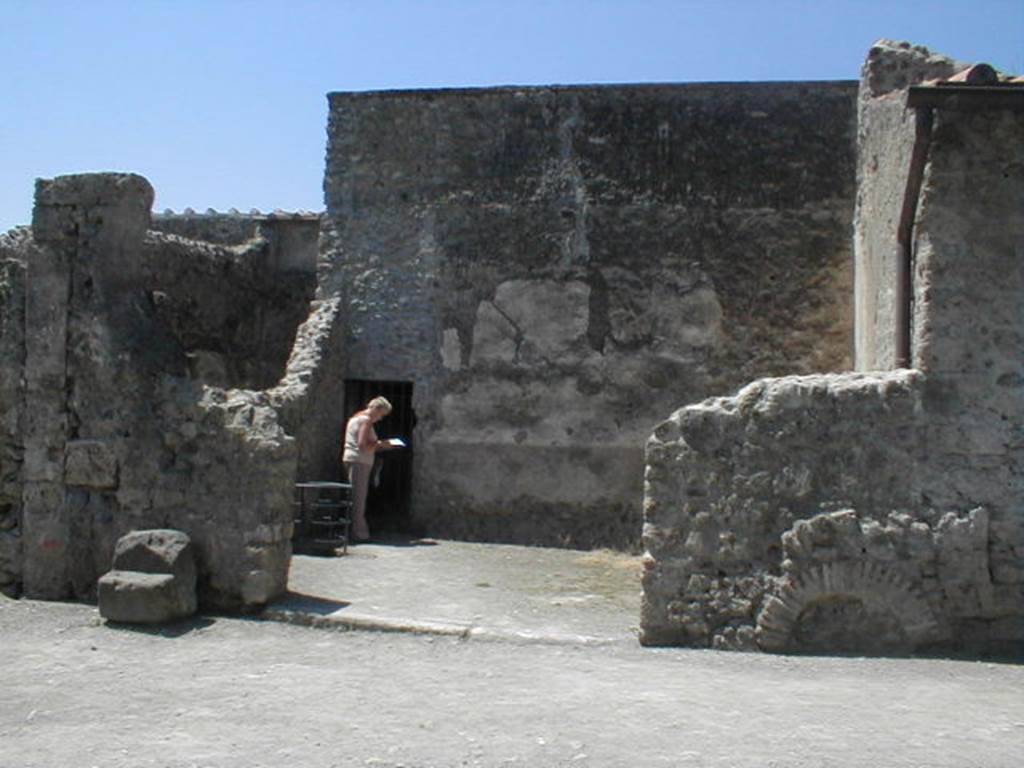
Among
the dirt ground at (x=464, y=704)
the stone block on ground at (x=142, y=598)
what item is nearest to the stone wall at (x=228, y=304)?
the stone block on ground at (x=142, y=598)

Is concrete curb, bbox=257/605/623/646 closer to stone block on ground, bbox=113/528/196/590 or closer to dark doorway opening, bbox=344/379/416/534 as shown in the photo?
stone block on ground, bbox=113/528/196/590

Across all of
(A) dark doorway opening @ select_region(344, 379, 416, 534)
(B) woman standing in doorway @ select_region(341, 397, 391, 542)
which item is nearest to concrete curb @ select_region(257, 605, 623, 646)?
(B) woman standing in doorway @ select_region(341, 397, 391, 542)

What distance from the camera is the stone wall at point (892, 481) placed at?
6.96 m

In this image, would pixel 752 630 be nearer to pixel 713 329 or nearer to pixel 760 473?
pixel 760 473

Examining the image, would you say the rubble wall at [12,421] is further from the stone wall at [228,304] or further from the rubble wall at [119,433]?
the stone wall at [228,304]

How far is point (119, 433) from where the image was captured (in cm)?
855

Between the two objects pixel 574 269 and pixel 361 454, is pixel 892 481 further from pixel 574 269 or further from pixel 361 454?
pixel 361 454

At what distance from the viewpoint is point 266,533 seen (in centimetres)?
810

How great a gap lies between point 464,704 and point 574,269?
7294 millimetres

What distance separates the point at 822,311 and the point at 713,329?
1.16 m

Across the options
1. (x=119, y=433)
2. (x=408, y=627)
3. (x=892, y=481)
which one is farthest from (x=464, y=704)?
(x=119, y=433)

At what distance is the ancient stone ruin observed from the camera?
7.11 metres

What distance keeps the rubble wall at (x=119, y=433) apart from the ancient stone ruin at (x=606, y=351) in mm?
23

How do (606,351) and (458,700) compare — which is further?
(606,351)
